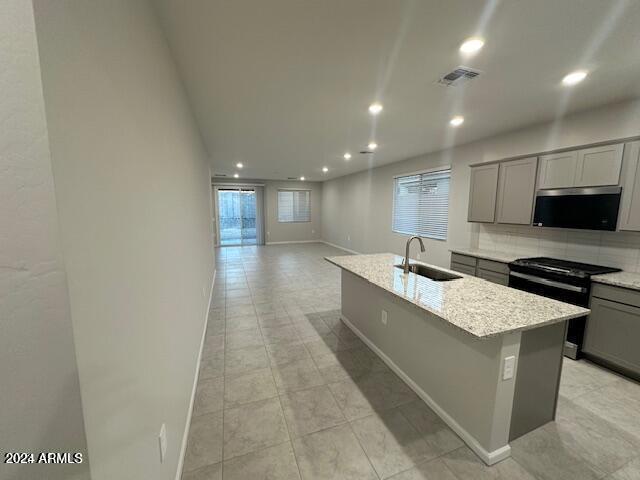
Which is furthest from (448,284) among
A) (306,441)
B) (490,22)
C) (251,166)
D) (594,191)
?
(251,166)

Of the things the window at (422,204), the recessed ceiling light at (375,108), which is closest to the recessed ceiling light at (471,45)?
the recessed ceiling light at (375,108)

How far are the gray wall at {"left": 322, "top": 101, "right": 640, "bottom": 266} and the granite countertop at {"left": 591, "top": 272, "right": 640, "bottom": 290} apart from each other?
1368 mm

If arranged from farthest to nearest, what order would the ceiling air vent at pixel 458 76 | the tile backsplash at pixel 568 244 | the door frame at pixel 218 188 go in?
the door frame at pixel 218 188, the tile backsplash at pixel 568 244, the ceiling air vent at pixel 458 76

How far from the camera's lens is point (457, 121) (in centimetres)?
316

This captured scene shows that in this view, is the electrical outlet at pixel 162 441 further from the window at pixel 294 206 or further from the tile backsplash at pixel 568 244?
the window at pixel 294 206

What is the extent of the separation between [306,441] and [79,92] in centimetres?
203

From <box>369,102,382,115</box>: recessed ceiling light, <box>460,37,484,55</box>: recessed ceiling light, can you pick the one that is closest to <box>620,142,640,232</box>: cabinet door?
<box>460,37,484,55</box>: recessed ceiling light

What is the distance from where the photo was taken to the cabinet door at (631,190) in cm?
227

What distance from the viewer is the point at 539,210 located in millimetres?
3006

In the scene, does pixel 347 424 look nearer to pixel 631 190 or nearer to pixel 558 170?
pixel 631 190

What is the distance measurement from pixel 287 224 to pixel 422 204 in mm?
5580

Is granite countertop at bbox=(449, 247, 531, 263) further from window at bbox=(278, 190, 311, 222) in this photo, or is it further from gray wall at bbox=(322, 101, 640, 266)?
window at bbox=(278, 190, 311, 222)

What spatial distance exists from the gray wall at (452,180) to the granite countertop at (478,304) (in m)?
2.28

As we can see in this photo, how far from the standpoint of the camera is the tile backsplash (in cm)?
258
